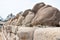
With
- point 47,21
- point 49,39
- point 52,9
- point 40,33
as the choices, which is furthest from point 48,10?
point 49,39

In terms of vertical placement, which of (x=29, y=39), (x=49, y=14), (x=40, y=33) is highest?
(x=49, y=14)

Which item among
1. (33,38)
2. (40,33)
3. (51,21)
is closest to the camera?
(40,33)

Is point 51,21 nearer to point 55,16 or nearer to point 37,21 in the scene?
point 55,16

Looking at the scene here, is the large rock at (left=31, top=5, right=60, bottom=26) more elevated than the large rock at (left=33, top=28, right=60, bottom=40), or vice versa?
the large rock at (left=31, top=5, right=60, bottom=26)

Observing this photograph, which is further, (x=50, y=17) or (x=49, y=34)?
(x=50, y=17)

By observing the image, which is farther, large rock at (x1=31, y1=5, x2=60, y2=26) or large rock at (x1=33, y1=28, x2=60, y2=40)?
large rock at (x1=31, y1=5, x2=60, y2=26)

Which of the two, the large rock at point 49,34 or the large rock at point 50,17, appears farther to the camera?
the large rock at point 50,17

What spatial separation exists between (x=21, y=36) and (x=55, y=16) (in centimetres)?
69

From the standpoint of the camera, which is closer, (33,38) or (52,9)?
(33,38)

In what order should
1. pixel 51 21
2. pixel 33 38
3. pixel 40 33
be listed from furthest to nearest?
pixel 51 21 → pixel 33 38 → pixel 40 33

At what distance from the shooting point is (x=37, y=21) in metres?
2.43

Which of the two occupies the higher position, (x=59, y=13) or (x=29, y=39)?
(x=59, y=13)

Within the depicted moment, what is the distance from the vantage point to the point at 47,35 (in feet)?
4.35

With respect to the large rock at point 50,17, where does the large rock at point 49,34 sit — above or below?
below
